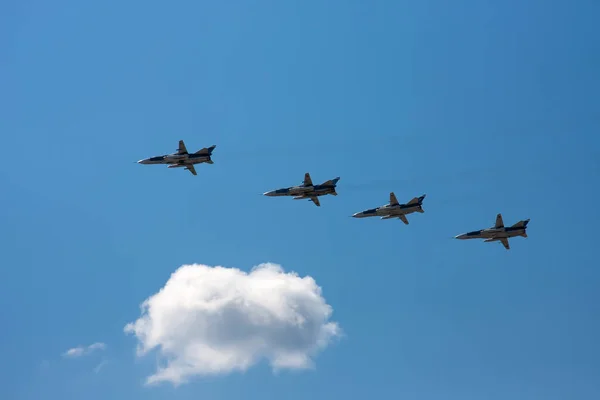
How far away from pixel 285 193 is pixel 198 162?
1904cm

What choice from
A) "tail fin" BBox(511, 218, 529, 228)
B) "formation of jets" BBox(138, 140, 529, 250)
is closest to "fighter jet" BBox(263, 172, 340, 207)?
"formation of jets" BBox(138, 140, 529, 250)

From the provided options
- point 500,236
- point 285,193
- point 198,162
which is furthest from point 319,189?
point 500,236

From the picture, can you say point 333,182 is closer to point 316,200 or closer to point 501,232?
point 316,200

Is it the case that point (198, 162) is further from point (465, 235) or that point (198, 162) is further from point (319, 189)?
point (465, 235)

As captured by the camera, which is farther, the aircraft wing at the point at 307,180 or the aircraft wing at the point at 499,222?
the aircraft wing at the point at 307,180

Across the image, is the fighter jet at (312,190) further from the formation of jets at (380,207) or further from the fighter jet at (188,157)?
the fighter jet at (188,157)

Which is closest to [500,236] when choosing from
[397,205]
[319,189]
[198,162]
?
[397,205]

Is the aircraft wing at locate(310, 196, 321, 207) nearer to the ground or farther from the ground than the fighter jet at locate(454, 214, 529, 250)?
farther from the ground

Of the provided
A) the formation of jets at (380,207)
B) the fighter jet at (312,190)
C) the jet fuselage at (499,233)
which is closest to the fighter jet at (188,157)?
the formation of jets at (380,207)

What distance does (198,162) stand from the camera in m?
198

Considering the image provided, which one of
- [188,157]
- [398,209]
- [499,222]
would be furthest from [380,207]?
[188,157]

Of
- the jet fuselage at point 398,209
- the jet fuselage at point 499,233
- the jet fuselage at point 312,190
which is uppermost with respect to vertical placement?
the jet fuselage at point 312,190

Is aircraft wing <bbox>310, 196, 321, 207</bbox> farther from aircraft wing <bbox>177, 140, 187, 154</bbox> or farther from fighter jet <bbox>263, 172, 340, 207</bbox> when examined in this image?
aircraft wing <bbox>177, 140, 187, 154</bbox>

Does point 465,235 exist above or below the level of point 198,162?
below
